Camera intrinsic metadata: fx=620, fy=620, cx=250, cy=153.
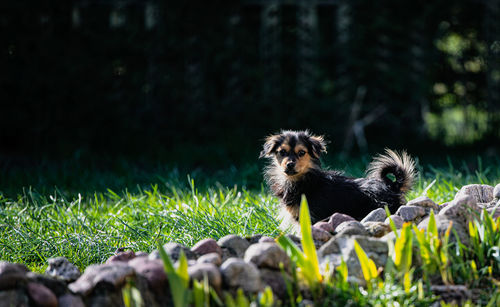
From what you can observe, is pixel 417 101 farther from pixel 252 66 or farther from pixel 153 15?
pixel 153 15

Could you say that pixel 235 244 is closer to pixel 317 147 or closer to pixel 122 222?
pixel 122 222

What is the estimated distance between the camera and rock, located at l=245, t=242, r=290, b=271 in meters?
2.65

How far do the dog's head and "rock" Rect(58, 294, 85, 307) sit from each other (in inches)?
82.0

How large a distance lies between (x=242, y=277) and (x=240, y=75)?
6.78 m

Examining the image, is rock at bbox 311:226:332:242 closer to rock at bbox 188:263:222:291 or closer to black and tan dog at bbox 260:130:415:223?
rock at bbox 188:263:222:291

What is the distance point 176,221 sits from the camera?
4137mm

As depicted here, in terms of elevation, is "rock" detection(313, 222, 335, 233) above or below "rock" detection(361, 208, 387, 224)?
above

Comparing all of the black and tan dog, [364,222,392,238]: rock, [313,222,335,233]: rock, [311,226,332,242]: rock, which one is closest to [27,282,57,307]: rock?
[311,226,332,242]: rock

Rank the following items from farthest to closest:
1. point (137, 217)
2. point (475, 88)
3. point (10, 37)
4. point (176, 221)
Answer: point (475, 88)
point (10, 37)
point (137, 217)
point (176, 221)

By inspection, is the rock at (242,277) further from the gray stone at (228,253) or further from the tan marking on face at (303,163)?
the tan marking on face at (303,163)

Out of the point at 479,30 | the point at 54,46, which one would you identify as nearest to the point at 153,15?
the point at 54,46

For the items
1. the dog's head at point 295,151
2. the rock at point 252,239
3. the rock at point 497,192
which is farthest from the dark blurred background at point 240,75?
the rock at point 252,239

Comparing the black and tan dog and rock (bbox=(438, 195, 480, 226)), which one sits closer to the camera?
rock (bbox=(438, 195, 480, 226))

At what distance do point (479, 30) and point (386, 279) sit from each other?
786 cm
